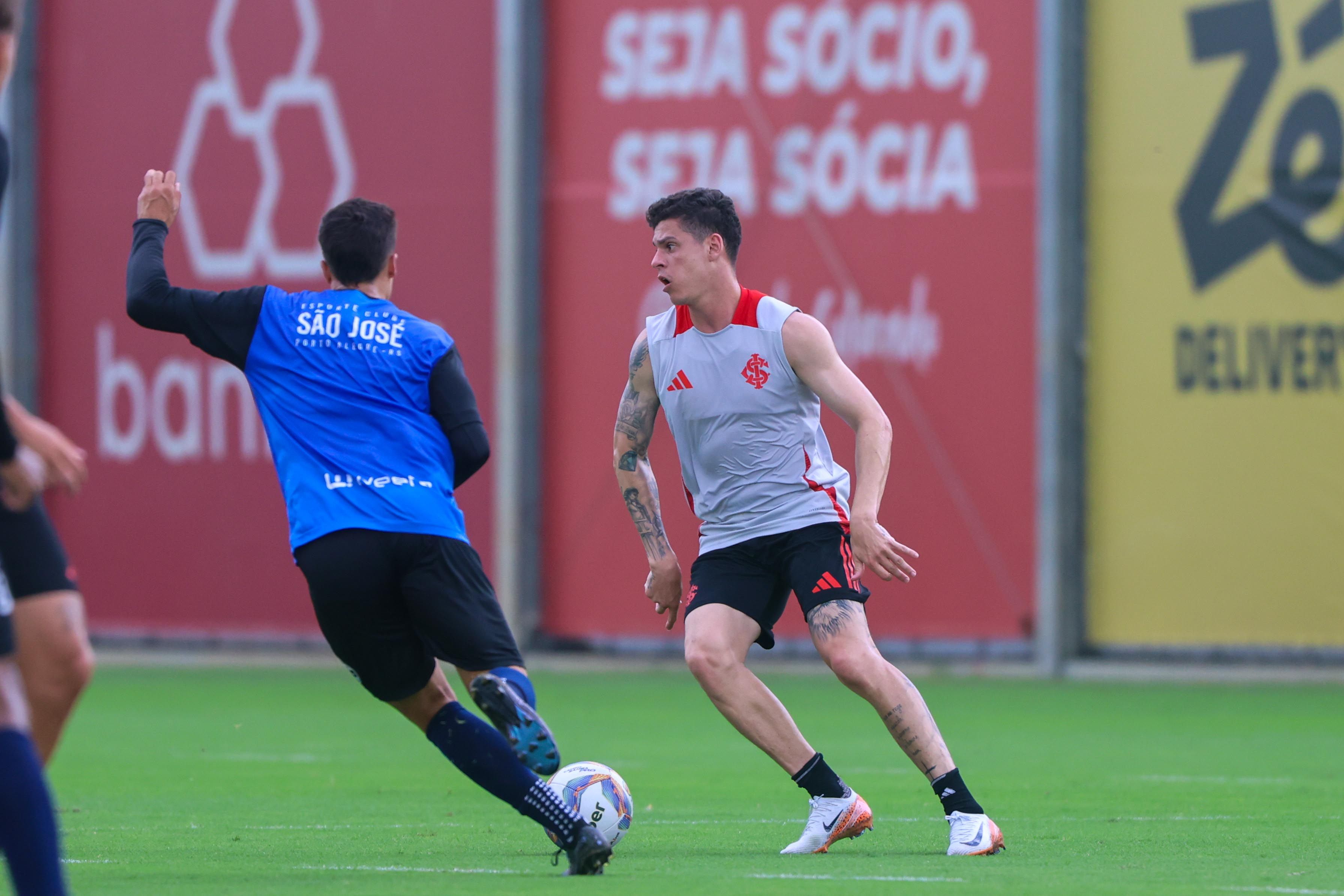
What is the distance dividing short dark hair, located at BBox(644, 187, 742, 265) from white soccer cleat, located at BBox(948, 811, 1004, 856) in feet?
6.51

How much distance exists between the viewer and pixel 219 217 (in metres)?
18.3

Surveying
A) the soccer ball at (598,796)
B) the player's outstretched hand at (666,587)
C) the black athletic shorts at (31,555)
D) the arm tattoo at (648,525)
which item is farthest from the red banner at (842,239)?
the black athletic shorts at (31,555)

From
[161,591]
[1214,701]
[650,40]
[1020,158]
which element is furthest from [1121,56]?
[161,591]

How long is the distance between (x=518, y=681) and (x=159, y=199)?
195 cm

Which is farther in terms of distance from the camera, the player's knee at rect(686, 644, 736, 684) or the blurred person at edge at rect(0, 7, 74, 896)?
the player's knee at rect(686, 644, 736, 684)

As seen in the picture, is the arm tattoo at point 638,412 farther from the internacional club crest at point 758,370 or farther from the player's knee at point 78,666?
the player's knee at point 78,666

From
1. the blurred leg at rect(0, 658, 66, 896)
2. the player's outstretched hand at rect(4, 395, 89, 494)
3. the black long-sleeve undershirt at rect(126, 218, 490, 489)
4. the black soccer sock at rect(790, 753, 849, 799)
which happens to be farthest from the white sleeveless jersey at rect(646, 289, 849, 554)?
the blurred leg at rect(0, 658, 66, 896)

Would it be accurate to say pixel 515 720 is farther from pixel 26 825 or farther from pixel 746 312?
pixel 746 312

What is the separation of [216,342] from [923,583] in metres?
10.7

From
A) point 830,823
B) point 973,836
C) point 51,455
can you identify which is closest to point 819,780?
point 830,823

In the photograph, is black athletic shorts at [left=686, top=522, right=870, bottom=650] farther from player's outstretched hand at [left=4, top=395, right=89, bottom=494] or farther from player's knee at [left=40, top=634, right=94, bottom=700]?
player's outstretched hand at [left=4, top=395, right=89, bottom=494]

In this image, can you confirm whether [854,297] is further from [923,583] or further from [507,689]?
[507,689]

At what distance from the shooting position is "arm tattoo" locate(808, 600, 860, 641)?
6.78 m

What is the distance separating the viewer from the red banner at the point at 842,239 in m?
16.2
